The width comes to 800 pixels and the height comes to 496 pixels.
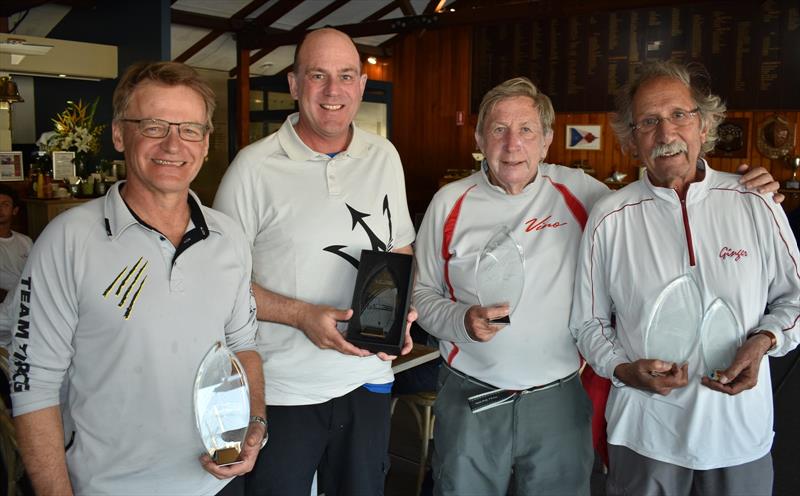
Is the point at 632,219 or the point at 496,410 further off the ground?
the point at 632,219

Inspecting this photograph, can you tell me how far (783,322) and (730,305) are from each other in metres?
0.12

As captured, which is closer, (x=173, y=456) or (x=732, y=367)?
(x=173, y=456)

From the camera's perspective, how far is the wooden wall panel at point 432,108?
9.88 m

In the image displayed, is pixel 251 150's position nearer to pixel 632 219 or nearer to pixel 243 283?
pixel 243 283

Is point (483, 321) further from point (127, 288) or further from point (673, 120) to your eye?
point (127, 288)

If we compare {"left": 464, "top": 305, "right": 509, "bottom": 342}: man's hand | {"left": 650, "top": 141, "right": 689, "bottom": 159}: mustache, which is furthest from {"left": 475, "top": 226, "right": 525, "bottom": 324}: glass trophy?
→ {"left": 650, "top": 141, "right": 689, "bottom": 159}: mustache

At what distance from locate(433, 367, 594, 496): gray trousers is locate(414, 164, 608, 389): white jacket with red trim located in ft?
0.20

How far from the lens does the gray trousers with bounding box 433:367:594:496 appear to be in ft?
5.71

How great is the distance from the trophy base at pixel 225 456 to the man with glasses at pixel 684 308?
0.84 metres

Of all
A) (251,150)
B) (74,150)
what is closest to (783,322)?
(251,150)

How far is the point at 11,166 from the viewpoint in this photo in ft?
19.6

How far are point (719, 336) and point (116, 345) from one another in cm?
122

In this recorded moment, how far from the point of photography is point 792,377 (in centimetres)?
425

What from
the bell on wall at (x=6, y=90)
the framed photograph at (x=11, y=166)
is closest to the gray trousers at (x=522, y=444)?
the framed photograph at (x=11, y=166)
